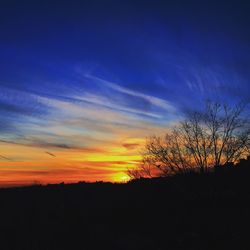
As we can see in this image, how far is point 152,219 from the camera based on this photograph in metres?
18.9

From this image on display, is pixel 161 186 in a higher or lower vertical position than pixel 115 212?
higher

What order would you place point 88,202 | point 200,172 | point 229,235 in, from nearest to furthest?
point 229,235 → point 200,172 → point 88,202

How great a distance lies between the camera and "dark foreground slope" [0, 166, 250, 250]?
15.1 meters

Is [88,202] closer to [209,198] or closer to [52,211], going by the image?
[52,211]

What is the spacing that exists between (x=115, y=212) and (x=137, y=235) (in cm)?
494

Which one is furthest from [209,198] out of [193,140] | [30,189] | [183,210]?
[30,189]

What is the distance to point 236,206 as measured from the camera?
1809 centimetres

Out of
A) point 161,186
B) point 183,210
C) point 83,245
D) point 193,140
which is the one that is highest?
point 193,140

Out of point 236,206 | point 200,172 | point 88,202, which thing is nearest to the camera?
point 236,206

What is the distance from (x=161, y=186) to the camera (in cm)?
2588

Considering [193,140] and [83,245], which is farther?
[193,140]

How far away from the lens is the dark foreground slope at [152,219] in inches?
594

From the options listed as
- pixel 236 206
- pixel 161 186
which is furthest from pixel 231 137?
pixel 236 206

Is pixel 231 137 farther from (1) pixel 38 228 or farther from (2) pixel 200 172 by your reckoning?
(1) pixel 38 228
